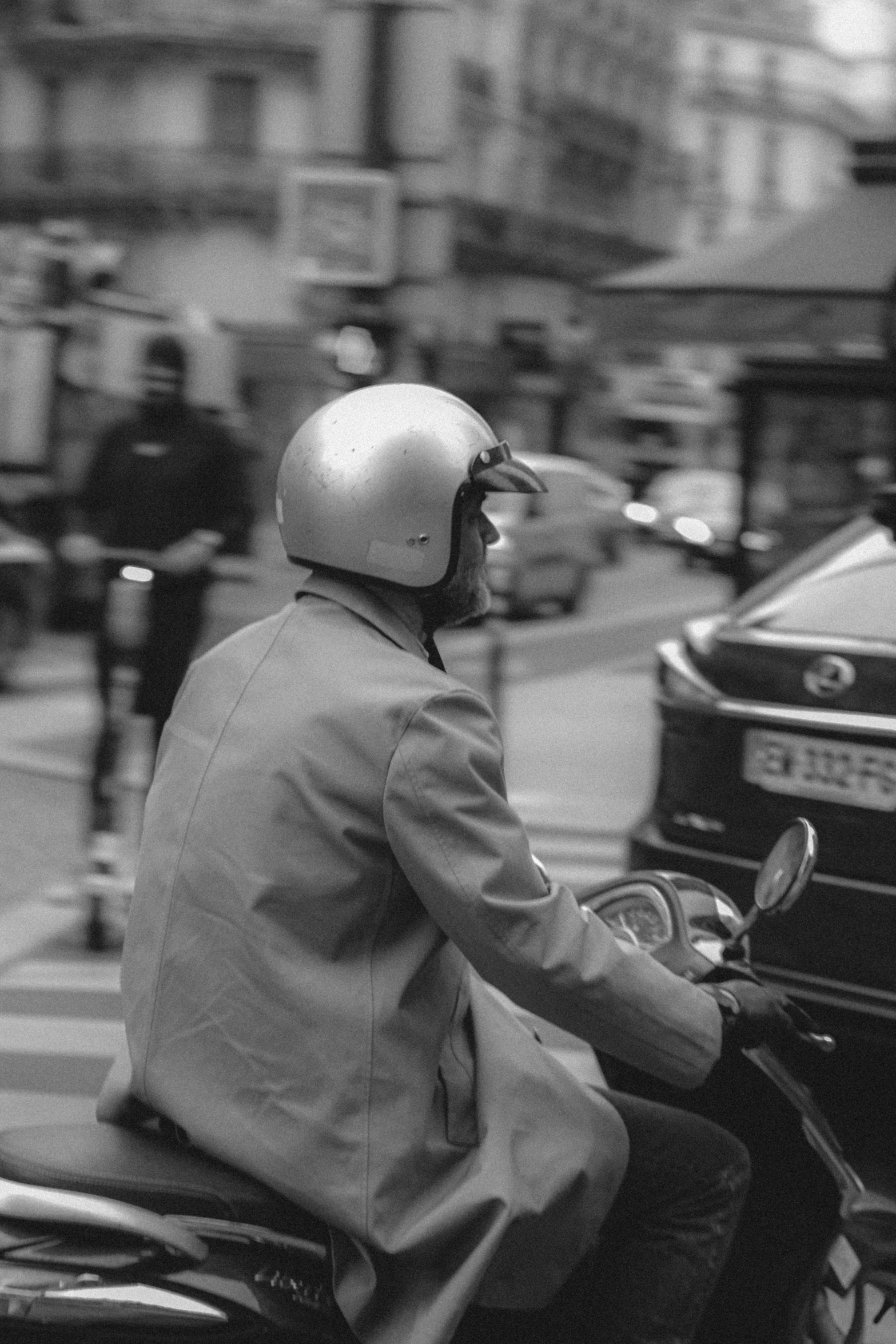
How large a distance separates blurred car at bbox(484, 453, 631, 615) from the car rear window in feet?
47.2

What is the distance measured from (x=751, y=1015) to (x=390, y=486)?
0.77 m

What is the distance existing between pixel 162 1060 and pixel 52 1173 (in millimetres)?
178

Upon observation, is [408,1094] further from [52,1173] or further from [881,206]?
[881,206]

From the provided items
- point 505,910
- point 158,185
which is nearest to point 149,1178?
point 505,910

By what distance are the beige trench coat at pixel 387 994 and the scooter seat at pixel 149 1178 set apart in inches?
2.0

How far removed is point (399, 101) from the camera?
786cm

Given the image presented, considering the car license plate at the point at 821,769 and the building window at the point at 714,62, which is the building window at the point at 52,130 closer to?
the car license plate at the point at 821,769

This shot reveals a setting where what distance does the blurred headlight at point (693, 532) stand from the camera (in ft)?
31.2

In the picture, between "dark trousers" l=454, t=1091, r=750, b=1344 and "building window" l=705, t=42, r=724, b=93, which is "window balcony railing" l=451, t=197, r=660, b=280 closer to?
"building window" l=705, t=42, r=724, b=93

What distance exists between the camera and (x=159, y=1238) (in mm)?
2414

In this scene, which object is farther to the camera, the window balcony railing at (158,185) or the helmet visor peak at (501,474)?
the window balcony railing at (158,185)

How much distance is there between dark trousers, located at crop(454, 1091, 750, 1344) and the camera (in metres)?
2.69

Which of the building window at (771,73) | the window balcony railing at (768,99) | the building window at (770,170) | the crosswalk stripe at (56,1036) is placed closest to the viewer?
the crosswalk stripe at (56,1036)

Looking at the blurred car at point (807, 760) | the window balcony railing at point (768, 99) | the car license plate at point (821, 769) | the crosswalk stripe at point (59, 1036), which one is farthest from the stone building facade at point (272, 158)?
the car license plate at point (821, 769)
